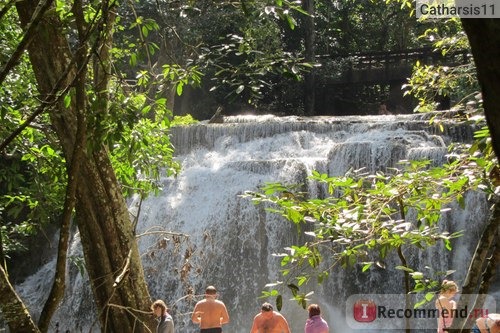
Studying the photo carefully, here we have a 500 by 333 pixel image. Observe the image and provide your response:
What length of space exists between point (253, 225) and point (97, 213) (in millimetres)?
8900

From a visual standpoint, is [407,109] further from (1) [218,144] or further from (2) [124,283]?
(2) [124,283]

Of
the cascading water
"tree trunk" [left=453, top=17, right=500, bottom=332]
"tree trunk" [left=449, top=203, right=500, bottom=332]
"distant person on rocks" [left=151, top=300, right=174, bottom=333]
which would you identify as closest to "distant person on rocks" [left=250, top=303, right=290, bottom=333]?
"distant person on rocks" [left=151, top=300, right=174, bottom=333]

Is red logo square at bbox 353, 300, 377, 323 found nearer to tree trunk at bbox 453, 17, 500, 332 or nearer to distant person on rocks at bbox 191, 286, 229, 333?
distant person on rocks at bbox 191, 286, 229, 333

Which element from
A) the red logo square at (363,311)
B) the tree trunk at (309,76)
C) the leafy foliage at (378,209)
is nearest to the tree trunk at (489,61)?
the leafy foliage at (378,209)

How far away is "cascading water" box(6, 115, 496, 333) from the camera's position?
1241 cm

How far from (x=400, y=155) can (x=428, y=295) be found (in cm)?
1029

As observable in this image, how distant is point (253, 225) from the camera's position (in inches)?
518

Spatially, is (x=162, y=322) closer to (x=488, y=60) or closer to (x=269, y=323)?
(x=269, y=323)

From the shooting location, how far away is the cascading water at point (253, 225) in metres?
12.4

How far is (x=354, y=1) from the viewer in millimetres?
27172

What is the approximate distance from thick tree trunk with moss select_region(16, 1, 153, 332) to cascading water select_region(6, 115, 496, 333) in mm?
7172

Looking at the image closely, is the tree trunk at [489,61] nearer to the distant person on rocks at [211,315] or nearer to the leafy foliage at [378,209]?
the leafy foliage at [378,209]

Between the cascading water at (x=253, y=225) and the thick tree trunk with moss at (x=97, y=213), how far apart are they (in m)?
7.17

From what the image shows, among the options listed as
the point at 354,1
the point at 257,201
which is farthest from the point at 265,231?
the point at 354,1
